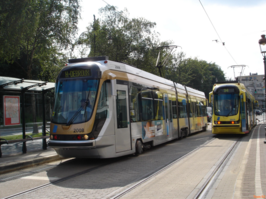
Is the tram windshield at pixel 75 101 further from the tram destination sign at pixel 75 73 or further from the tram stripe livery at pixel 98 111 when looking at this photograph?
the tram destination sign at pixel 75 73

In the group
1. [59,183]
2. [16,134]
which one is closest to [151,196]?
[59,183]

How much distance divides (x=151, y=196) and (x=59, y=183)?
2.42 meters

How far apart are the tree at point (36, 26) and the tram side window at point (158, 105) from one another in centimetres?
713

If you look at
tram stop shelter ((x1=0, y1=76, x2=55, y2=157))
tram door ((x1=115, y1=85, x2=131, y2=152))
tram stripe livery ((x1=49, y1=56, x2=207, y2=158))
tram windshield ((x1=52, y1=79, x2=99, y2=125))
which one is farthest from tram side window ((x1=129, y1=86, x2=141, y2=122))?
tram stop shelter ((x1=0, y1=76, x2=55, y2=157))

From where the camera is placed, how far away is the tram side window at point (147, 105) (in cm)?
1130

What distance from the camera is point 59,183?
6.78m

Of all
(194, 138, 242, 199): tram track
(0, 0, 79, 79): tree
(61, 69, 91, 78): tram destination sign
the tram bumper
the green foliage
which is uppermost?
the green foliage

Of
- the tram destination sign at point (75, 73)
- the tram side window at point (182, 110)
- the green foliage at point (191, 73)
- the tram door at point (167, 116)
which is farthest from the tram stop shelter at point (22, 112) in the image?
the green foliage at point (191, 73)

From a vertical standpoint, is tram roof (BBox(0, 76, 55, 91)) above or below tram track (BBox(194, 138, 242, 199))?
above

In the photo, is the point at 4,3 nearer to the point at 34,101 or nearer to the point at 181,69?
the point at 34,101

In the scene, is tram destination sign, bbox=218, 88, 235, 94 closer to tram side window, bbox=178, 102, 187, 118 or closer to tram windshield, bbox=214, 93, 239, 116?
tram windshield, bbox=214, 93, 239, 116

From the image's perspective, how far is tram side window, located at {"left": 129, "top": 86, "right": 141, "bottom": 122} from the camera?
10.2m

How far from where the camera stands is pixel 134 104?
10.5m

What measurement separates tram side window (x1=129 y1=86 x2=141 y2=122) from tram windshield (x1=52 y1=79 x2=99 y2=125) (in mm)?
1943
